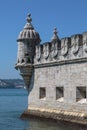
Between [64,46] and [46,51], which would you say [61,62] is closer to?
[64,46]

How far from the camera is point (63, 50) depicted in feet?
81.8

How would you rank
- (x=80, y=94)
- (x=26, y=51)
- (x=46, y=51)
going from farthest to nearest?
(x=26, y=51), (x=46, y=51), (x=80, y=94)

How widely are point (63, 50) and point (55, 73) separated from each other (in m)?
1.68

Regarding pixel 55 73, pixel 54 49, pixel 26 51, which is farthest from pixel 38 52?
pixel 55 73

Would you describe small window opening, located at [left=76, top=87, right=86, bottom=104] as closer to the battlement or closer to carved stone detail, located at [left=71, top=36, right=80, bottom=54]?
the battlement

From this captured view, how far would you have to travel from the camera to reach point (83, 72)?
74.7 ft

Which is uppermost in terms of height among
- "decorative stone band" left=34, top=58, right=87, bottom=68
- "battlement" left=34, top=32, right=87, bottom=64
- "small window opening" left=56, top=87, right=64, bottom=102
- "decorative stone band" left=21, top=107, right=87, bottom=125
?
"battlement" left=34, top=32, right=87, bottom=64

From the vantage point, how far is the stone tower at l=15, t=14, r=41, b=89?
28.8 metres

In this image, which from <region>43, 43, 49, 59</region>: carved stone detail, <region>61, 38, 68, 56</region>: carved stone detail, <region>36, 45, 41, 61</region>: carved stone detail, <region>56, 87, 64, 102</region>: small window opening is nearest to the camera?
<region>61, 38, 68, 56</region>: carved stone detail

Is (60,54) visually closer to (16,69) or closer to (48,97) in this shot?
(48,97)

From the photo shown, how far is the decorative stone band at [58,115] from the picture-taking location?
2267cm

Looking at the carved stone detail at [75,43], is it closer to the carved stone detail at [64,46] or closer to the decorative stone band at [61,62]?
the decorative stone band at [61,62]

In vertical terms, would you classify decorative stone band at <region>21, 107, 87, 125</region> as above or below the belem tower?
below

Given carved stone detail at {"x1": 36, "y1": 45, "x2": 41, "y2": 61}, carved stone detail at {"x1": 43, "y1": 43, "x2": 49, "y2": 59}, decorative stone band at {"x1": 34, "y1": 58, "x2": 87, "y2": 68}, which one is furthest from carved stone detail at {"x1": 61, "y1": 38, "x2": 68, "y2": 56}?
carved stone detail at {"x1": 36, "y1": 45, "x2": 41, "y2": 61}
